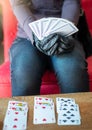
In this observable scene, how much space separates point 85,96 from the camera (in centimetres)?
125

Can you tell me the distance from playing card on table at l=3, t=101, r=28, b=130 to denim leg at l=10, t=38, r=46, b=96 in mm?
176

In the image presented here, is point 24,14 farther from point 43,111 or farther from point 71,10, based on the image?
point 43,111

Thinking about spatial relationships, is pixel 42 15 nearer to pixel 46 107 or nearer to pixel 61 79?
pixel 61 79

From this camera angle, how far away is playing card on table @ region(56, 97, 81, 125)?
1119 mm

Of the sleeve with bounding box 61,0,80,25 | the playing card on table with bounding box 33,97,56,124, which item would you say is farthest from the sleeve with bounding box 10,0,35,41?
the playing card on table with bounding box 33,97,56,124

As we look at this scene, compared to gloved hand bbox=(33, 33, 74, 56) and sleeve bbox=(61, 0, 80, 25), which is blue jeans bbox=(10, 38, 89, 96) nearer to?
gloved hand bbox=(33, 33, 74, 56)

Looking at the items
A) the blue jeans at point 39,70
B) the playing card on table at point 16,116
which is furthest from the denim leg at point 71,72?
the playing card on table at point 16,116

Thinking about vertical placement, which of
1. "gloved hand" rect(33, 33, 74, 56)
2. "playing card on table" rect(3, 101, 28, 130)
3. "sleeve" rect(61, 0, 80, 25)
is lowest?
"playing card on table" rect(3, 101, 28, 130)

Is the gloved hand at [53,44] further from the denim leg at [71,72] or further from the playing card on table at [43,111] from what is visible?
the playing card on table at [43,111]

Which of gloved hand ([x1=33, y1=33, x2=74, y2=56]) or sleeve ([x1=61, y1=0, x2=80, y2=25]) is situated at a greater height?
sleeve ([x1=61, y1=0, x2=80, y2=25])

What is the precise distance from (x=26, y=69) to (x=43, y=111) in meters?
0.29

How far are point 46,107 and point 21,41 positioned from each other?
522 mm

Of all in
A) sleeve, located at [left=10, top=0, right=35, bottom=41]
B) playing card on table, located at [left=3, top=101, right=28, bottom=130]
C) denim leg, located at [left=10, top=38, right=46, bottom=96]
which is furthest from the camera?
sleeve, located at [left=10, top=0, right=35, bottom=41]

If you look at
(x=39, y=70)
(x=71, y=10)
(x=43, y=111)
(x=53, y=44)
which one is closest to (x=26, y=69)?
(x=39, y=70)
